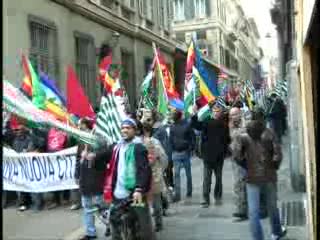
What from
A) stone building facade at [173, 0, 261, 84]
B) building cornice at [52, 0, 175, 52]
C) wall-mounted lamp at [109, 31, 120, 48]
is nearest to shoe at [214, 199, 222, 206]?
building cornice at [52, 0, 175, 52]

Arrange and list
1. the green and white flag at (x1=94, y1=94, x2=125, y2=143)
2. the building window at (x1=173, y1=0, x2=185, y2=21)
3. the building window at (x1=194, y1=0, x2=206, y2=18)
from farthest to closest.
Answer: the building window at (x1=173, y1=0, x2=185, y2=21)
the building window at (x1=194, y1=0, x2=206, y2=18)
the green and white flag at (x1=94, y1=94, x2=125, y2=143)

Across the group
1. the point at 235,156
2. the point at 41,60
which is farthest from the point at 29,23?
the point at 235,156

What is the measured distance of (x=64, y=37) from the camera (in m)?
18.4

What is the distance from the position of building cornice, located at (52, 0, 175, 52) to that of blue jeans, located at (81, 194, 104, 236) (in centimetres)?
1052

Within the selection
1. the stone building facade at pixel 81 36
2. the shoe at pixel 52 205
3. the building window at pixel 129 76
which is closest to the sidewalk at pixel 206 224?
the shoe at pixel 52 205

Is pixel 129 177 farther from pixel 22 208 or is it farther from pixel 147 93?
pixel 147 93

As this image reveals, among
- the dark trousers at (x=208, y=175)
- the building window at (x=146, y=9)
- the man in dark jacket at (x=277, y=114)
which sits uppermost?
the building window at (x=146, y=9)

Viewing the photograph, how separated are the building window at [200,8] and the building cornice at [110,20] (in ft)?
30.7

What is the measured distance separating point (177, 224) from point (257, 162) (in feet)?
7.67

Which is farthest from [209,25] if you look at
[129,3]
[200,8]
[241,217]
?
[241,217]

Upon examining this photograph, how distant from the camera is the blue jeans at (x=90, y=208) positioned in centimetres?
801

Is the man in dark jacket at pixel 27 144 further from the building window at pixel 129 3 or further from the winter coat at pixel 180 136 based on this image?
the building window at pixel 129 3

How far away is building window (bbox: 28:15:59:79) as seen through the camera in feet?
53.2

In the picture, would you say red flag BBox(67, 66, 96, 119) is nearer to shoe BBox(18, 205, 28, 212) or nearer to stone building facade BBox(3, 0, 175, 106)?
shoe BBox(18, 205, 28, 212)
